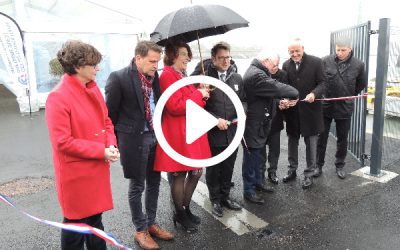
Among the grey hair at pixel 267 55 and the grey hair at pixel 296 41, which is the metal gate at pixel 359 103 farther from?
the grey hair at pixel 267 55

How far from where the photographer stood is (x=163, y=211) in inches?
167

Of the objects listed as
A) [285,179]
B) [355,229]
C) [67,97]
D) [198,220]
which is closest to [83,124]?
[67,97]

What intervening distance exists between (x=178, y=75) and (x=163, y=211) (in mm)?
1722

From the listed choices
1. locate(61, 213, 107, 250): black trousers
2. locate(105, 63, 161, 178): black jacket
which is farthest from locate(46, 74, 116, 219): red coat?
locate(105, 63, 161, 178): black jacket

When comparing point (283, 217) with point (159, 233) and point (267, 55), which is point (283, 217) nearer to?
point (159, 233)

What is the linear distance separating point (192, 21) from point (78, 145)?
1531mm

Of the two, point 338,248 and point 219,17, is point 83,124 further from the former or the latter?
point 338,248

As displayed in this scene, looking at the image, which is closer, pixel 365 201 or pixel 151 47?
pixel 151 47

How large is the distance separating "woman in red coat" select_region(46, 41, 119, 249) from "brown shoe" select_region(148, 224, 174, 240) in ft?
3.16

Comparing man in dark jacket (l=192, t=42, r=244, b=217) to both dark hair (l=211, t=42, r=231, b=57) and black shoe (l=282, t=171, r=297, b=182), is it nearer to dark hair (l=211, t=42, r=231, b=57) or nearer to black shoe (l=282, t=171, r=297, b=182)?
dark hair (l=211, t=42, r=231, b=57)

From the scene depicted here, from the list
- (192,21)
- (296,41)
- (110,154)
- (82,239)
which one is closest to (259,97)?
(296,41)

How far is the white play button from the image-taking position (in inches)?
132

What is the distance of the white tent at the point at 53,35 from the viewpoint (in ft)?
37.5

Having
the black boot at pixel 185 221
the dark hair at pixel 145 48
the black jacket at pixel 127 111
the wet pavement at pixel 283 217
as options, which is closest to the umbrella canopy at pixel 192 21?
the dark hair at pixel 145 48
